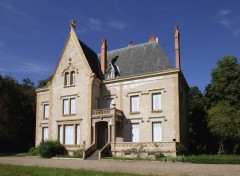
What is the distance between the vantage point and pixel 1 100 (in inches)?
1447

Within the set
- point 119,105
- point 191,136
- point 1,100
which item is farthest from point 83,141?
point 191,136

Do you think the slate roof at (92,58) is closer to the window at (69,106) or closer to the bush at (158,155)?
the window at (69,106)

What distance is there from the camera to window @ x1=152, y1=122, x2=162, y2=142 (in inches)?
1126

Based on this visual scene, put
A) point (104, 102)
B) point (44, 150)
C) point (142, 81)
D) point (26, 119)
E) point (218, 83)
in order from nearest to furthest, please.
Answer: point (44, 150), point (142, 81), point (104, 102), point (218, 83), point (26, 119)

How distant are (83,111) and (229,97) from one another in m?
17.1

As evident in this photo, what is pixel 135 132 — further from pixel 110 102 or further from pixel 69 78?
pixel 69 78

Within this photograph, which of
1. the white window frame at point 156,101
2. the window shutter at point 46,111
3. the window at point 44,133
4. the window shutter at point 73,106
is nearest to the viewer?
the white window frame at point 156,101

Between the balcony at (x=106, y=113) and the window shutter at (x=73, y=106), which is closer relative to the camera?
the balcony at (x=106, y=113)

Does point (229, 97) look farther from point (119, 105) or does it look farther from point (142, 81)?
point (119, 105)

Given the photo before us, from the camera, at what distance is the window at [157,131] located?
93.8 feet

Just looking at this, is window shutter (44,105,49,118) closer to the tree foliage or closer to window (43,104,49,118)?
window (43,104,49,118)

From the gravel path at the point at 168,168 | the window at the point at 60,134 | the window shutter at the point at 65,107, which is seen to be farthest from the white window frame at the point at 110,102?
the gravel path at the point at 168,168

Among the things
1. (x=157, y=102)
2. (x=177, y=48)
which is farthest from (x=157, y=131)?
(x=177, y=48)

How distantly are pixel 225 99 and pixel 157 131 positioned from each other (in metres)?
10.9
